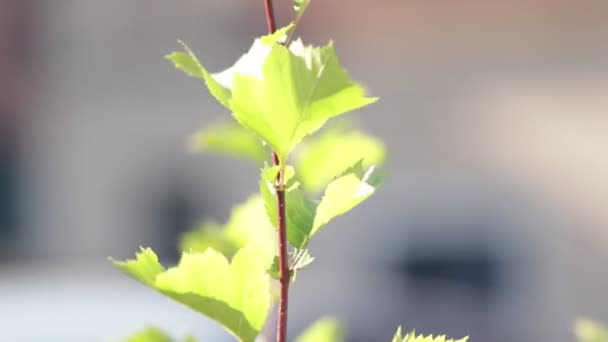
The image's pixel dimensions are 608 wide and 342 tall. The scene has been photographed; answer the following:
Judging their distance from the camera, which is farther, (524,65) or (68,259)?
(68,259)

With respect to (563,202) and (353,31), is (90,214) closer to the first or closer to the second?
(353,31)

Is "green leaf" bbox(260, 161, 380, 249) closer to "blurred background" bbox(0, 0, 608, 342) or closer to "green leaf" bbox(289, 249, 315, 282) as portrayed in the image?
"green leaf" bbox(289, 249, 315, 282)

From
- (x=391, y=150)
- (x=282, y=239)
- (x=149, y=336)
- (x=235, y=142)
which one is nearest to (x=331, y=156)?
(x=235, y=142)

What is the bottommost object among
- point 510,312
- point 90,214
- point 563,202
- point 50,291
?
point 510,312

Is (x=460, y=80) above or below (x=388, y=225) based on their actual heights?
above

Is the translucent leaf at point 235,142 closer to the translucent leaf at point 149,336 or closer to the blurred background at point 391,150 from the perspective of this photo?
the translucent leaf at point 149,336

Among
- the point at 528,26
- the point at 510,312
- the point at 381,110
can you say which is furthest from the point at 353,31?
the point at 510,312
